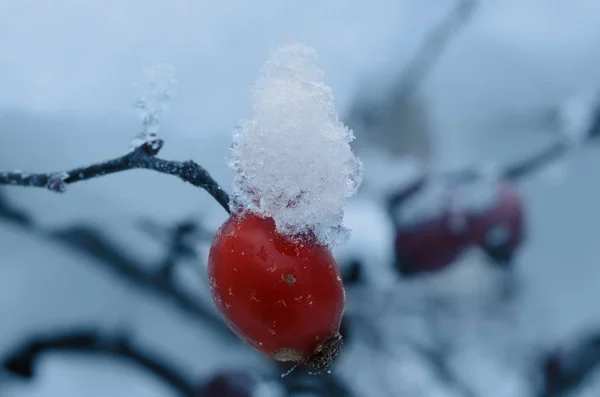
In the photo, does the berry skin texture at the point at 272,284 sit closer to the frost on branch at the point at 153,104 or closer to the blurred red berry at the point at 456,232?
the frost on branch at the point at 153,104

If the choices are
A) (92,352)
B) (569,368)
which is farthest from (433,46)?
(92,352)

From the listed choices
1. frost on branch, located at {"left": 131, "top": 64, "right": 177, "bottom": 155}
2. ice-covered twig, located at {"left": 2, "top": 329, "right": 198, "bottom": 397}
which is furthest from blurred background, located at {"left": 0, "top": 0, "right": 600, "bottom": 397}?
frost on branch, located at {"left": 131, "top": 64, "right": 177, "bottom": 155}

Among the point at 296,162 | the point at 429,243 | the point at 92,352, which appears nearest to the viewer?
the point at 296,162

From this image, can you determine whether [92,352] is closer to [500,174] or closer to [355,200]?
[355,200]

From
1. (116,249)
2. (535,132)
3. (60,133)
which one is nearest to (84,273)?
(116,249)

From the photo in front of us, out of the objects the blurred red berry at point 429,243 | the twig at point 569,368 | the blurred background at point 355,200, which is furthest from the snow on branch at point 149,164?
the twig at point 569,368

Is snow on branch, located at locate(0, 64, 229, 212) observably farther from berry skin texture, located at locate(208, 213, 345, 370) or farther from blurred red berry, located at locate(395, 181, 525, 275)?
blurred red berry, located at locate(395, 181, 525, 275)

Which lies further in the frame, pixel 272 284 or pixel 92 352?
pixel 92 352
